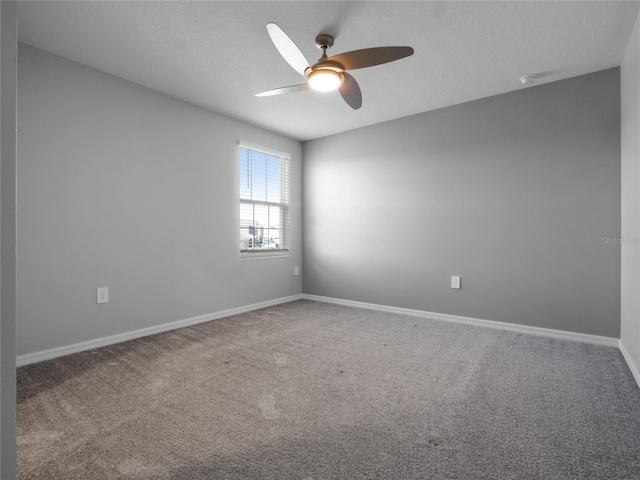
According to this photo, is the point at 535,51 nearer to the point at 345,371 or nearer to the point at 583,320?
the point at 583,320

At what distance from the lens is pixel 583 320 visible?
9.52 feet

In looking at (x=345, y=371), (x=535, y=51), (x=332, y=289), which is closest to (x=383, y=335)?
(x=345, y=371)

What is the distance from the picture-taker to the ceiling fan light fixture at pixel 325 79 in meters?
2.16

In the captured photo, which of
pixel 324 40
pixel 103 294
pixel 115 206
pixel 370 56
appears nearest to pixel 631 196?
pixel 370 56

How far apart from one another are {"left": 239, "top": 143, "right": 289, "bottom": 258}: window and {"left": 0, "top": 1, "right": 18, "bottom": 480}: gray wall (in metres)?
3.39

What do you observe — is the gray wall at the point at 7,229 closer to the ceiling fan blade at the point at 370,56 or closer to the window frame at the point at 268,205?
the ceiling fan blade at the point at 370,56

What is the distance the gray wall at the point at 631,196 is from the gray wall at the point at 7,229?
3062 mm

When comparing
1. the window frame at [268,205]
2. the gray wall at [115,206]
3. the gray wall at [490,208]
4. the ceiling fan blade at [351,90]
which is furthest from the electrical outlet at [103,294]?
the gray wall at [490,208]

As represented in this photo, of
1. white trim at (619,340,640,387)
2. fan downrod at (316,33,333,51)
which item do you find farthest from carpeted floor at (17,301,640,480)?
fan downrod at (316,33,333,51)

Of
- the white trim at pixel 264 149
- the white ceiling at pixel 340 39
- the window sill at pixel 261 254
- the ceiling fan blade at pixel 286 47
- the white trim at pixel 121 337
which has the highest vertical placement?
the white ceiling at pixel 340 39

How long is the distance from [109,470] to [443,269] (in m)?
3.29

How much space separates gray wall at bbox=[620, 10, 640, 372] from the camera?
7.08ft

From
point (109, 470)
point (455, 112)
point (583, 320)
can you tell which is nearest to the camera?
point (109, 470)

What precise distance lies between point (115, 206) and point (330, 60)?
221cm
